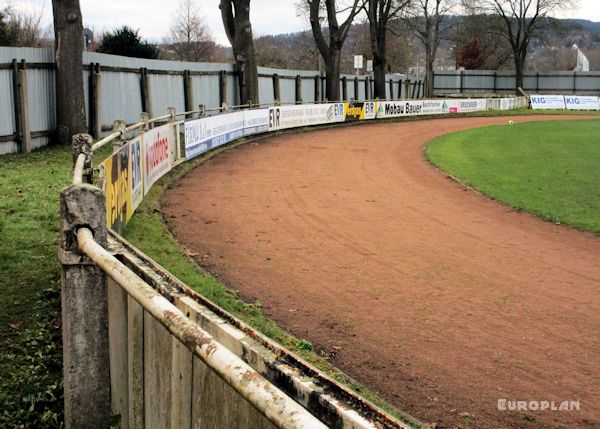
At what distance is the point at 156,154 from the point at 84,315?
11403mm

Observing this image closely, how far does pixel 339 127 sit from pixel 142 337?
3236 centimetres

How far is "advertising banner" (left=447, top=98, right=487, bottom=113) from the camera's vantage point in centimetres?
4858

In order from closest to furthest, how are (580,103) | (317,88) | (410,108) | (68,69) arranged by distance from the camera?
(68,69), (410,108), (317,88), (580,103)

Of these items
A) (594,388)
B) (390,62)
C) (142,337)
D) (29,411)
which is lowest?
(594,388)

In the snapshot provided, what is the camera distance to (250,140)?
90.5 ft

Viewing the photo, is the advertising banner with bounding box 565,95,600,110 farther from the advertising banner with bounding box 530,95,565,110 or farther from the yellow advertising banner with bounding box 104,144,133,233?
the yellow advertising banner with bounding box 104,144,133,233

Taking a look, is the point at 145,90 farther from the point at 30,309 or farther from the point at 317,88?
the point at 317,88

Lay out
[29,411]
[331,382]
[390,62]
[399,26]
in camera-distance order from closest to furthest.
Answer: [331,382], [29,411], [399,26], [390,62]

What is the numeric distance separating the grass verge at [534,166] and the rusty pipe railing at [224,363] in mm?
11780

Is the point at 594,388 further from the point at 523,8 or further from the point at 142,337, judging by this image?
the point at 523,8

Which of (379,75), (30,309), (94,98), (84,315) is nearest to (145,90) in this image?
(94,98)

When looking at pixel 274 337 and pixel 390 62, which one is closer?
pixel 274 337

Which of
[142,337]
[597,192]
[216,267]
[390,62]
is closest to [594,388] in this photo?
[142,337]

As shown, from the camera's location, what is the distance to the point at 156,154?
1545cm
